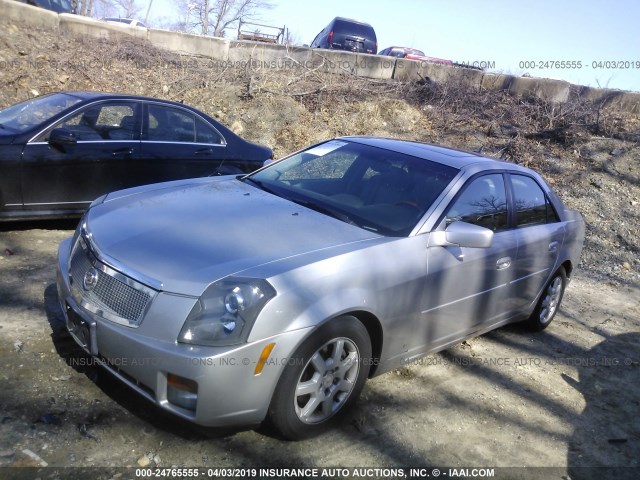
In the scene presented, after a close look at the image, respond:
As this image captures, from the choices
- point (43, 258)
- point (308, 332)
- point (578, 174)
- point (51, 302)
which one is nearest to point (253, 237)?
point (308, 332)

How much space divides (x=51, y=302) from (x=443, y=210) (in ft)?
9.55

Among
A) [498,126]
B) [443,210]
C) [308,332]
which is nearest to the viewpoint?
[308,332]

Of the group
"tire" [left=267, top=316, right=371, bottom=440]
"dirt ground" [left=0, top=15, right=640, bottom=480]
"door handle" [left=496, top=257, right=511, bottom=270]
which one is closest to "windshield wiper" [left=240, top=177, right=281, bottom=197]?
"tire" [left=267, top=316, right=371, bottom=440]

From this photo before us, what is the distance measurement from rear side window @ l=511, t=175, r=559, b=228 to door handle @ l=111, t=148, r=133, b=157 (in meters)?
3.88

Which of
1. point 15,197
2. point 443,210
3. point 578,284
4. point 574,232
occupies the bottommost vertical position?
point 578,284

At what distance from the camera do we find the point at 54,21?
1230 centimetres

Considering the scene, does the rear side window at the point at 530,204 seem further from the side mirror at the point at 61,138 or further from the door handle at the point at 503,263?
the side mirror at the point at 61,138

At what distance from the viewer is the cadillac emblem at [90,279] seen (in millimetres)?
3023

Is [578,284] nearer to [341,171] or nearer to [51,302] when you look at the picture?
[341,171]

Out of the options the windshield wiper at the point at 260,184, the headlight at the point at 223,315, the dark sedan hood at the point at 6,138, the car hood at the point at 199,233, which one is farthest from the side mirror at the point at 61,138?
the headlight at the point at 223,315

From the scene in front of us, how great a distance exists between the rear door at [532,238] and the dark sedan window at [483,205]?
189 millimetres

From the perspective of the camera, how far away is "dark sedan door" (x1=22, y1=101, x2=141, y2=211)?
5457 millimetres

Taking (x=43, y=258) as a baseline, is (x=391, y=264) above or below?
above

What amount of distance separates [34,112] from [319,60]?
8.41 meters
